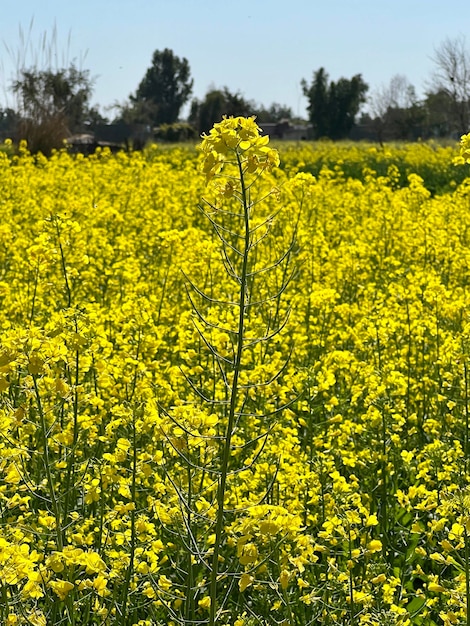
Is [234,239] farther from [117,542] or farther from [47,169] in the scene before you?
[117,542]

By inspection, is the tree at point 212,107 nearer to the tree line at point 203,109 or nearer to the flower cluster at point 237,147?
the tree line at point 203,109

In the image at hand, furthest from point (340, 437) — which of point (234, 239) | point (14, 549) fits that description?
point (234, 239)

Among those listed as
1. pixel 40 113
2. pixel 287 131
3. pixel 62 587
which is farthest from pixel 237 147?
pixel 287 131

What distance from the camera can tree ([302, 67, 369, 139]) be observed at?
4581cm

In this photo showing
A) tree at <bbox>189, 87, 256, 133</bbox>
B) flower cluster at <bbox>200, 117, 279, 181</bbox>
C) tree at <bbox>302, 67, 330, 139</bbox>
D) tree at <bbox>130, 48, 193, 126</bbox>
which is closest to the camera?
flower cluster at <bbox>200, 117, 279, 181</bbox>

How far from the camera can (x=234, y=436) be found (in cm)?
274

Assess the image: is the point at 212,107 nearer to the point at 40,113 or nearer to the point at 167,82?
the point at 40,113

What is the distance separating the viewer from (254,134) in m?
1.62

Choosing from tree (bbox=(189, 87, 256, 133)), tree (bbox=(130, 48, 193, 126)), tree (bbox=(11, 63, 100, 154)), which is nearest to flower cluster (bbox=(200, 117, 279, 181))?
tree (bbox=(11, 63, 100, 154))

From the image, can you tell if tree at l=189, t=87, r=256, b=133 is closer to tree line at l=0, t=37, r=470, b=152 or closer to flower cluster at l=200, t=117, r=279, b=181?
tree line at l=0, t=37, r=470, b=152

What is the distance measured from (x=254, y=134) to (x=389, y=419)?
1.69m

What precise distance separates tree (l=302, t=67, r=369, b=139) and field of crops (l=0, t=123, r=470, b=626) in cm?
3994

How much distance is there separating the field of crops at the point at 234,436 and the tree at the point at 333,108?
131 feet

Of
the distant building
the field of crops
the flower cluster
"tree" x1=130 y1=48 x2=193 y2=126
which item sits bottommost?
the field of crops
